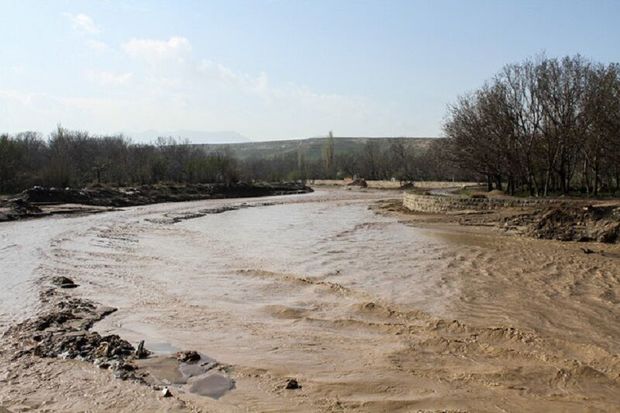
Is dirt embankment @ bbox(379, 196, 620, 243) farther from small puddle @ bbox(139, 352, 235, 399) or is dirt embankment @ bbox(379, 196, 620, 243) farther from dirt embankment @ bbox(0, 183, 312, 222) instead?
dirt embankment @ bbox(0, 183, 312, 222)

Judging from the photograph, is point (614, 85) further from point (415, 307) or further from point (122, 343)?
point (122, 343)

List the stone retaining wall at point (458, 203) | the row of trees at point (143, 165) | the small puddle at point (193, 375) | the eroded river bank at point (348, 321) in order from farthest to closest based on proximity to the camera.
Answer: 1. the row of trees at point (143, 165)
2. the stone retaining wall at point (458, 203)
3. the small puddle at point (193, 375)
4. the eroded river bank at point (348, 321)

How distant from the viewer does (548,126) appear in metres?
33.2

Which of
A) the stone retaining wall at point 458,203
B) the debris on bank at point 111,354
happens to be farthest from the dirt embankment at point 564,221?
the debris on bank at point 111,354

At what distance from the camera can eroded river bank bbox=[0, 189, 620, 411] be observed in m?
6.65

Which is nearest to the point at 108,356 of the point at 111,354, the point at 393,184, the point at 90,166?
the point at 111,354

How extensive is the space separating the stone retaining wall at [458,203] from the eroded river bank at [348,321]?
7.10 meters

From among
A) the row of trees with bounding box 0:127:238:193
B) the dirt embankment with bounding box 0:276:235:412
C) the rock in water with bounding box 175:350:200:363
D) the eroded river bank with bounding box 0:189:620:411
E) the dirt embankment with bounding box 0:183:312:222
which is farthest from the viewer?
the row of trees with bounding box 0:127:238:193

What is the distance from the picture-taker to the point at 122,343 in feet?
27.8

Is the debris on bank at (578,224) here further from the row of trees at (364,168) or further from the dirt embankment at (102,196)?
the row of trees at (364,168)

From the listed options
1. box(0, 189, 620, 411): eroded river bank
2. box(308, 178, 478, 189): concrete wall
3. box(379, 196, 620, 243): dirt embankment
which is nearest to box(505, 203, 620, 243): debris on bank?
box(379, 196, 620, 243): dirt embankment

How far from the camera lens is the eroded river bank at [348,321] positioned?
665cm

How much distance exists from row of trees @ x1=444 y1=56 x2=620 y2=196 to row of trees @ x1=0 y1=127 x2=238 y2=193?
3901 centimetres

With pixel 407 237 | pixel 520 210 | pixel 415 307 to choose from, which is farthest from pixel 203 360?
pixel 520 210
